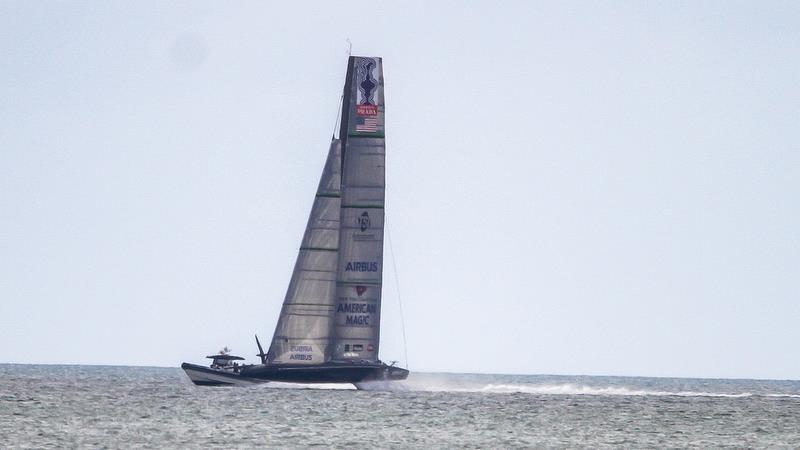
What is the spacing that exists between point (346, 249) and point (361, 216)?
74.7 inches

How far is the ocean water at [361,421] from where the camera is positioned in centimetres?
5322

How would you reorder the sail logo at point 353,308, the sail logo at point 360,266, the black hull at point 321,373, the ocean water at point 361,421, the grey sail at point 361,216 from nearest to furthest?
the ocean water at point 361,421 → the grey sail at point 361,216 → the black hull at point 321,373 → the sail logo at point 360,266 → the sail logo at point 353,308

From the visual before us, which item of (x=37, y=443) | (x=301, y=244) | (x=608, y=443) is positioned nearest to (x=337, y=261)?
(x=301, y=244)

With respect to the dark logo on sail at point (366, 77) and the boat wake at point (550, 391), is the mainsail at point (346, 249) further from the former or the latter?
the boat wake at point (550, 391)

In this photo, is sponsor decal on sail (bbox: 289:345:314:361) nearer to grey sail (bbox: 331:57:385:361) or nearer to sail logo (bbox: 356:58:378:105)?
grey sail (bbox: 331:57:385:361)

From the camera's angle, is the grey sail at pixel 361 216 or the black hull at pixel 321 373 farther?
the black hull at pixel 321 373

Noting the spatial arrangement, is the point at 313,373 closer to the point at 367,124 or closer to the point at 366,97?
the point at 367,124

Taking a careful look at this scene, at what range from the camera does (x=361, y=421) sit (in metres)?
63.8

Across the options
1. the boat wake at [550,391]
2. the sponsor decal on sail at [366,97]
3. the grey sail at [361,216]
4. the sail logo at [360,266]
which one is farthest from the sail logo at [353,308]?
the boat wake at [550,391]

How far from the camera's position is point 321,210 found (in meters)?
78.9

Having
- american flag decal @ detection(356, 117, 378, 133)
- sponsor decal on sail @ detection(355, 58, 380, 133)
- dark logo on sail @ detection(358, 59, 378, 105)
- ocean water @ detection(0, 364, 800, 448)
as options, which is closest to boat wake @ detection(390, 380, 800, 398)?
ocean water @ detection(0, 364, 800, 448)

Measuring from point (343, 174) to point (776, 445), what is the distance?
96.6 feet

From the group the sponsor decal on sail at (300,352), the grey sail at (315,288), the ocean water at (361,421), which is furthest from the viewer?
the sponsor decal on sail at (300,352)

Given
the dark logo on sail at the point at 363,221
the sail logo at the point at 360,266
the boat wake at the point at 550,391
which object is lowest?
the boat wake at the point at 550,391
